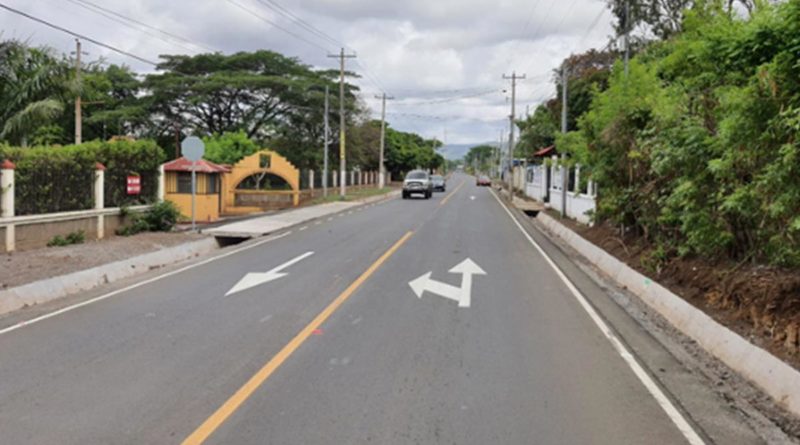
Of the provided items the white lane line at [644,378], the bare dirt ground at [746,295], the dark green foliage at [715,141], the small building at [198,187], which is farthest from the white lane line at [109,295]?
the small building at [198,187]

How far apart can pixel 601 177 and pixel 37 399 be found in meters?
12.6

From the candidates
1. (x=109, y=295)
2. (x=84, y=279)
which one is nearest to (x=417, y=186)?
(x=84, y=279)

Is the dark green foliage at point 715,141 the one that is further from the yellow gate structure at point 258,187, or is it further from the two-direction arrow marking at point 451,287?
the yellow gate structure at point 258,187

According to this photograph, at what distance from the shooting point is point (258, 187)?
3859cm

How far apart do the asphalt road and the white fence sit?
963 centimetres

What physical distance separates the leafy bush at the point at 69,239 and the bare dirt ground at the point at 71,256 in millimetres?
233

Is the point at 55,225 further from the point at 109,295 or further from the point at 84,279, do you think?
the point at 109,295

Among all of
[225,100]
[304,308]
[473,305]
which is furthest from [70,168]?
[225,100]

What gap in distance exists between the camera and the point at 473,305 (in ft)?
31.0

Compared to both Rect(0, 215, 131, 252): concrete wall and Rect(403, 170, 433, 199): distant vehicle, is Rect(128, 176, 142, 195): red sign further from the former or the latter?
Rect(403, 170, 433, 199): distant vehicle

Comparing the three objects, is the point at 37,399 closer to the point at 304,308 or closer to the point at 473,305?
the point at 304,308

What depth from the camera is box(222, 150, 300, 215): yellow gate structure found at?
36.2 meters

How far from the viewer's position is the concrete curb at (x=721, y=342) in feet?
18.3

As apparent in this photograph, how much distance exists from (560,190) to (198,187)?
16515 mm
